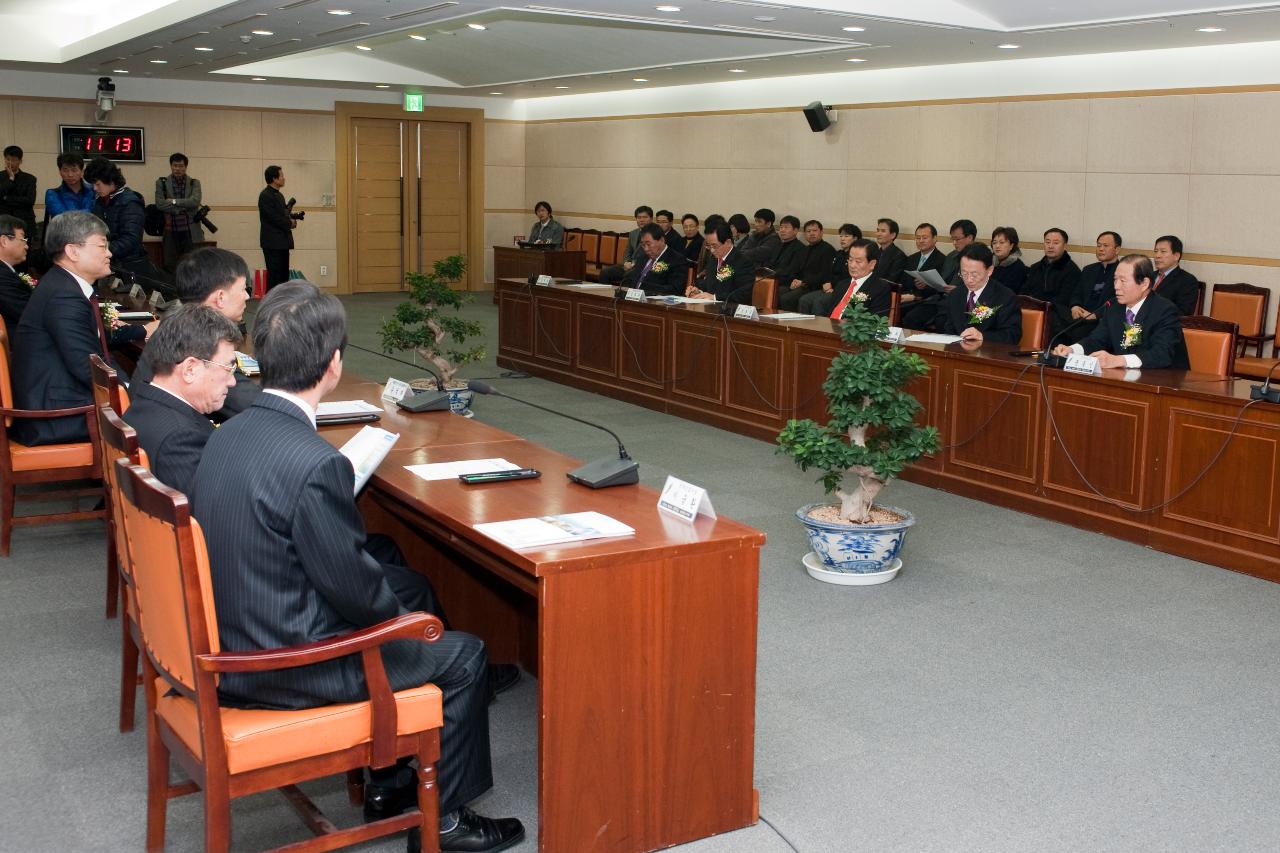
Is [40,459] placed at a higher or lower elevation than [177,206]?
lower

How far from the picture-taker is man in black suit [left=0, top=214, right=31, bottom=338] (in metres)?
5.79

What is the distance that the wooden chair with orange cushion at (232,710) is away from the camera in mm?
2303

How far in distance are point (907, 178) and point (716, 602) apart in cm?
907

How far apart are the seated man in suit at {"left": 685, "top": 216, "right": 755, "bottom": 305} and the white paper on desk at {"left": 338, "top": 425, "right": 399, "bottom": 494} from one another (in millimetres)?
6387

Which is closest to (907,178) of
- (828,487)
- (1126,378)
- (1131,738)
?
(1126,378)

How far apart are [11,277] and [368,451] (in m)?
3.67

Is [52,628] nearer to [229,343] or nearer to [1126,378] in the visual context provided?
[229,343]

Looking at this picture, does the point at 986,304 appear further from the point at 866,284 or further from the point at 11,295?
the point at 11,295

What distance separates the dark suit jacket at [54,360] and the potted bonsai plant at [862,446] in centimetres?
273

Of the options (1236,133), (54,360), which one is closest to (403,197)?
(1236,133)

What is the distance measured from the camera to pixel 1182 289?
868cm

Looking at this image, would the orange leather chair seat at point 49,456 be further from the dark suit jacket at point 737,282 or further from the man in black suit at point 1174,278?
the man in black suit at point 1174,278

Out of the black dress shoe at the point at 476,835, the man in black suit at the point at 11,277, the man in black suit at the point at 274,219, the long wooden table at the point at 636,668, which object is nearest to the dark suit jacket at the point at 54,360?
the man in black suit at the point at 11,277

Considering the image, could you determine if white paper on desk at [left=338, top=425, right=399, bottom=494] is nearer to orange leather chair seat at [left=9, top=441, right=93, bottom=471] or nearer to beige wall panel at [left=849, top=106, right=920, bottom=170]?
orange leather chair seat at [left=9, top=441, right=93, bottom=471]
